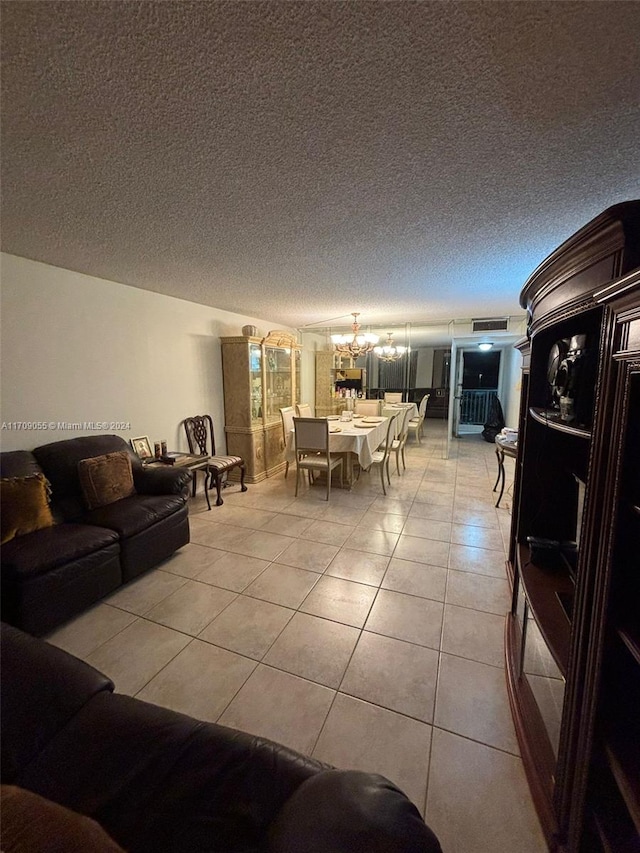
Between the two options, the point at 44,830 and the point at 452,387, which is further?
the point at 452,387

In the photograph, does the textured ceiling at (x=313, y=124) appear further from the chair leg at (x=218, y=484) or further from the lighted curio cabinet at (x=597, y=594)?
the chair leg at (x=218, y=484)

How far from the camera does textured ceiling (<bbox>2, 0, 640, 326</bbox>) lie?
2.72 ft

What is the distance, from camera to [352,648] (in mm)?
1860

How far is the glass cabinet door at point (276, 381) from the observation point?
4875mm

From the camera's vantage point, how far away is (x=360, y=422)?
4945mm

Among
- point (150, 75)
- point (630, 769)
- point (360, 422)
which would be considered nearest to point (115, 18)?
point (150, 75)

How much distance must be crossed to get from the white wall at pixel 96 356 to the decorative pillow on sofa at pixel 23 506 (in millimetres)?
552

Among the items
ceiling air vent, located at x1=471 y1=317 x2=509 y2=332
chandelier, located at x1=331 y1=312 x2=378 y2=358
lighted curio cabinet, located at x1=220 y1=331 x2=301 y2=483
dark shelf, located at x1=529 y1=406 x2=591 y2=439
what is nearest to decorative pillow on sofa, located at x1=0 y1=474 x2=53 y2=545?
lighted curio cabinet, located at x1=220 y1=331 x2=301 y2=483

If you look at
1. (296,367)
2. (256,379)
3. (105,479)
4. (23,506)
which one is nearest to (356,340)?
(296,367)

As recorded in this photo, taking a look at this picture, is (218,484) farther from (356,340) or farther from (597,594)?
(597,594)

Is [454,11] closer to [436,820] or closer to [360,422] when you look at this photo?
[436,820]

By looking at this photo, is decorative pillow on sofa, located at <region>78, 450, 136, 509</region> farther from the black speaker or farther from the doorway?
the doorway

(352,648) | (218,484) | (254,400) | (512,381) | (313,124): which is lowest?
(352,648)

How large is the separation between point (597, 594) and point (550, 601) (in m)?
→ 0.62
